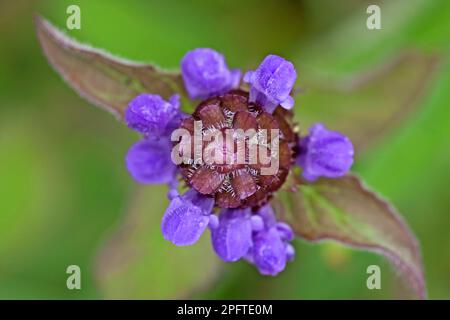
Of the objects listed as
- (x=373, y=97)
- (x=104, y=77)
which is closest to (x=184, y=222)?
(x=104, y=77)

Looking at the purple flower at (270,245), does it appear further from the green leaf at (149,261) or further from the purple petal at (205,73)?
the green leaf at (149,261)

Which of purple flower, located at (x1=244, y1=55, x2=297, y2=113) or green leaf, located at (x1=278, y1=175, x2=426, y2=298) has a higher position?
purple flower, located at (x1=244, y1=55, x2=297, y2=113)

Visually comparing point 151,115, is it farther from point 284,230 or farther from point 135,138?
point 135,138

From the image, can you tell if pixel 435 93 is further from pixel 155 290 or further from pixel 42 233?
pixel 42 233

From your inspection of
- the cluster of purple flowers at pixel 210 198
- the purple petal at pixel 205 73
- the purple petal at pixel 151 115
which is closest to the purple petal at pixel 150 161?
the cluster of purple flowers at pixel 210 198

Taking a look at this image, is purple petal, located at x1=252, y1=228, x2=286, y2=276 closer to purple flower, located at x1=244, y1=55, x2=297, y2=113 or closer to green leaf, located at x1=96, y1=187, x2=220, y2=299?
purple flower, located at x1=244, y1=55, x2=297, y2=113

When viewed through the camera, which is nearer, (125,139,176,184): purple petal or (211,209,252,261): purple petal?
(211,209,252,261): purple petal

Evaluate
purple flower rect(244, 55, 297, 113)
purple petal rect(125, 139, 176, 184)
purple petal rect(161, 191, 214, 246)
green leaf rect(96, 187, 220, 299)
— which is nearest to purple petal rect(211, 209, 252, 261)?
purple petal rect(161, 191, 214, 246)
